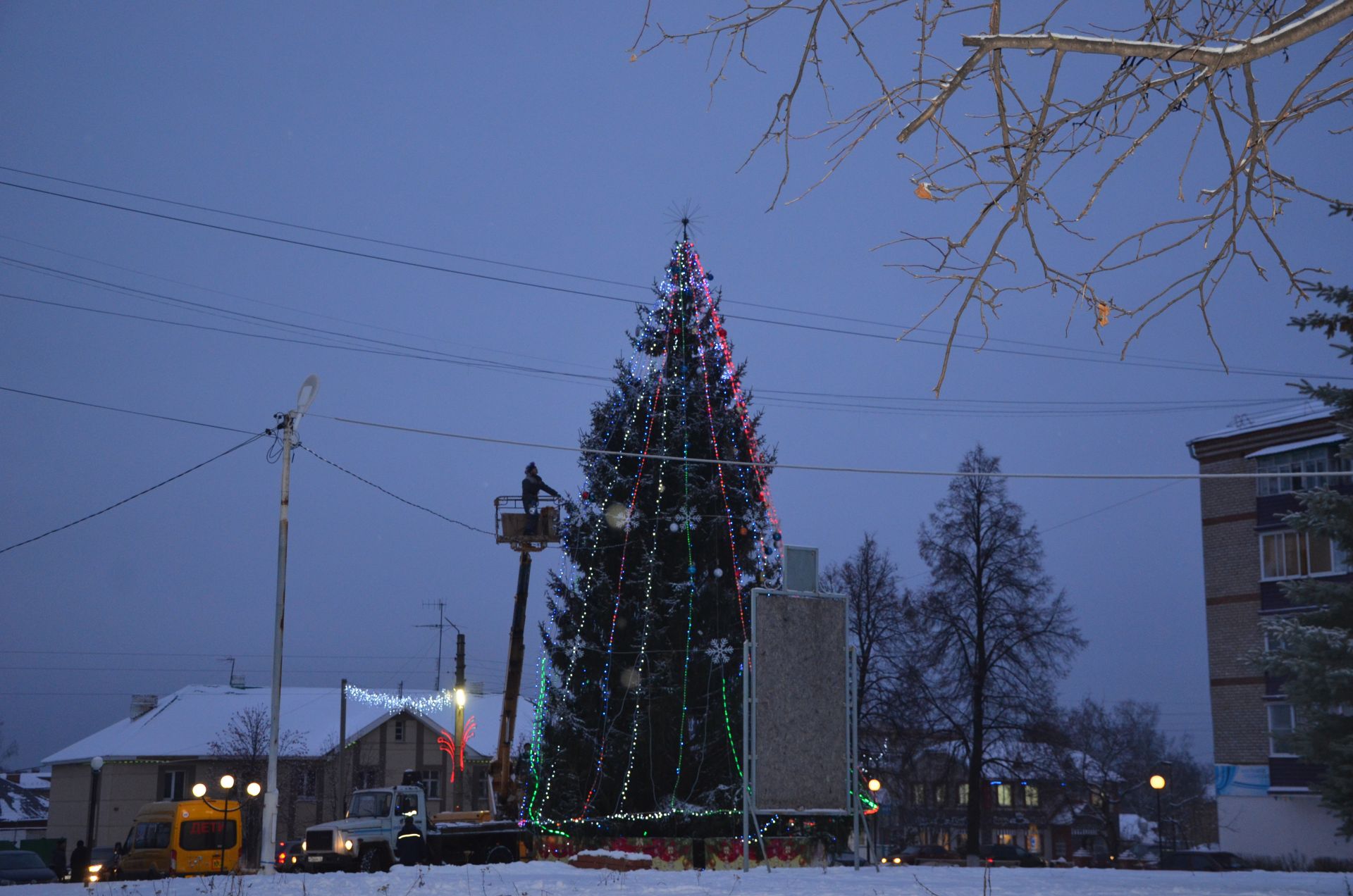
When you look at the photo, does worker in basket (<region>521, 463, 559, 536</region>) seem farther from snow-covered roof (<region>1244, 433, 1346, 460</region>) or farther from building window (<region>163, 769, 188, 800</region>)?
building window (<region>163, 769, 188, 800</region>)

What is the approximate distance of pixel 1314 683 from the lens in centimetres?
2103

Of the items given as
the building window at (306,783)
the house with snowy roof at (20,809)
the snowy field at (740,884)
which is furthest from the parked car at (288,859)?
the house with snowy roof at (20,809)

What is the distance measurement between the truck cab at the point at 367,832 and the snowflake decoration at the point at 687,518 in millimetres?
7990

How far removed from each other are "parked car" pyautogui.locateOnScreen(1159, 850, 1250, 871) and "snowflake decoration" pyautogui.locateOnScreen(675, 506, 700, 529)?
19414 mm

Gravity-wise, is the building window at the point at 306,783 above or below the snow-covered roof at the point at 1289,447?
below

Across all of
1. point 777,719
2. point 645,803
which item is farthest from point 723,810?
point 777,719

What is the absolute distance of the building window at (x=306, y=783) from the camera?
190 ft

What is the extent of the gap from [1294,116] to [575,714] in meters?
20.0

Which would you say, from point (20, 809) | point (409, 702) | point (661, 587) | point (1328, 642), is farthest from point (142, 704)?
point (1328, 642)

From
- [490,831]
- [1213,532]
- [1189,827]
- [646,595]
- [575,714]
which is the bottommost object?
[1189,827]

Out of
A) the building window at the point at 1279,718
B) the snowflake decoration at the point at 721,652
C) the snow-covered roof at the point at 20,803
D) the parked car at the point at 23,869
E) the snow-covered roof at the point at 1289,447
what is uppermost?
the snow-covered roof at the point at 1289,447

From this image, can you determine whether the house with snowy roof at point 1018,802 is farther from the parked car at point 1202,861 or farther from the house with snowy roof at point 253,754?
the house with snowy roof at point 253,754

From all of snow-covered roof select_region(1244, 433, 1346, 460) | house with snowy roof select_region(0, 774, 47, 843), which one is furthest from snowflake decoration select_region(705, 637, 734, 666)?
house with snowy roof select_region(0, 774, 47, 843)

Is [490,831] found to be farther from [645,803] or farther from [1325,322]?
[1325,322]
